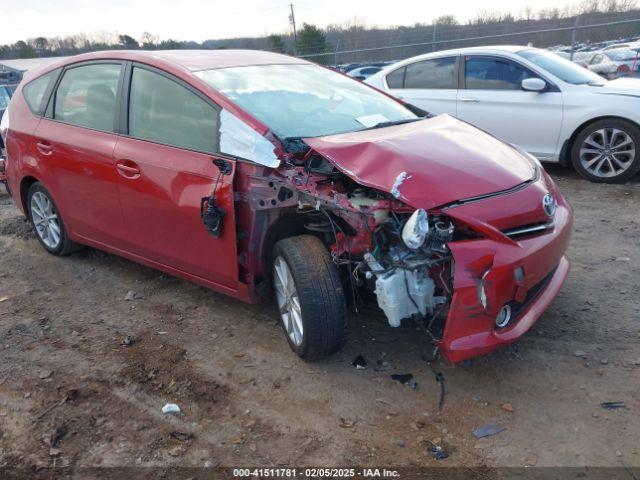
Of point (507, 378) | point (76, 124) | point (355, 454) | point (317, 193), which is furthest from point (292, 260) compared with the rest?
point (76, 124)

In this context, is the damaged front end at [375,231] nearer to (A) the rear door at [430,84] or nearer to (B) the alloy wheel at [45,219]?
(B) the alloy wheel at [45,219]

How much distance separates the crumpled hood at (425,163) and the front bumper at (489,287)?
12.3 inches

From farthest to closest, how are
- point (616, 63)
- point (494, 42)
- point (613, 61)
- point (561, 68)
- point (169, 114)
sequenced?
point (494, 42) → point (613, 61) → point (616, 63) → point (561, 68) → point (169, 114)

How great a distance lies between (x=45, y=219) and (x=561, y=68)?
→ 6.00 meters

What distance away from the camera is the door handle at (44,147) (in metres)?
4.36

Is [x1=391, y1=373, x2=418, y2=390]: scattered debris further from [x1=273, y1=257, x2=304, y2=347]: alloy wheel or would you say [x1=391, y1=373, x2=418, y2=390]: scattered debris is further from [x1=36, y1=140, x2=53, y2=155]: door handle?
[x1=36, y1=140, x2=53, y2=155]: door handle

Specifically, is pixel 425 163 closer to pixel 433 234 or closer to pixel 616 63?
pixel 433 234

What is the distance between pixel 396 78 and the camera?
7.79 meters

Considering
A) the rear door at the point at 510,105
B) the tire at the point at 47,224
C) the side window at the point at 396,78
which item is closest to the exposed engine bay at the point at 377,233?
the tire at the point at 47,224

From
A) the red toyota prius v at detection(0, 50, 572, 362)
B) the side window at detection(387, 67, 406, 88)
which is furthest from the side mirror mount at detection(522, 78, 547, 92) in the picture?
the red toyota prius v at detection(0, 50, 572, 362)

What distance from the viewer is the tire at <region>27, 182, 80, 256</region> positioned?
15.6 ft

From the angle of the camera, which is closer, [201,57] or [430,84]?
[201,57]

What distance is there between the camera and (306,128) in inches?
134

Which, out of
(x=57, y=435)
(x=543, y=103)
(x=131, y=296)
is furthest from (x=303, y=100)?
(x=543, y=103)
